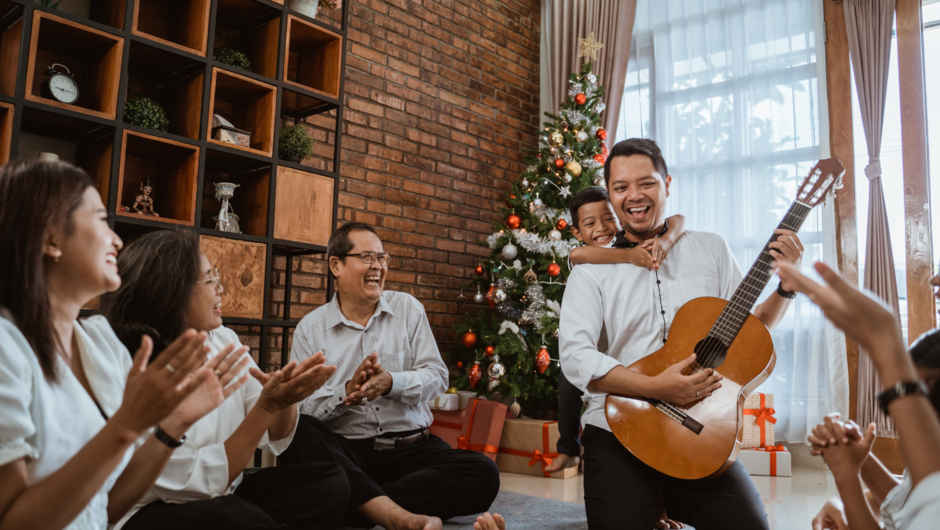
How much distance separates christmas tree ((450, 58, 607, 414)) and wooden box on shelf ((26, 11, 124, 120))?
2340mm

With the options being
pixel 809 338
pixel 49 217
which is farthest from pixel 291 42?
pixel 809 338

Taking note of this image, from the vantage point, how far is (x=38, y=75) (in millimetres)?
2730

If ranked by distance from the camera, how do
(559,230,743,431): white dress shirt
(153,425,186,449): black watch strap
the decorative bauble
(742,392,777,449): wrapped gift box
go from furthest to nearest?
the decorative bauble → (742,392,777,449): wrapped gift box → (559,230,743,431): white dress shirt → (153,425,186,449): black watch strap

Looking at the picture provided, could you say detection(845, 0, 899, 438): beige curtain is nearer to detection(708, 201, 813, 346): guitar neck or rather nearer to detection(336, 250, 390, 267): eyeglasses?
detection(708, 201, 813, 346): guitar neck

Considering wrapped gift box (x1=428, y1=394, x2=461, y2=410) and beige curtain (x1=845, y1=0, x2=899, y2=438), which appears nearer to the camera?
beige curtain (x1=845, y1=0, x2=899, y2=438)

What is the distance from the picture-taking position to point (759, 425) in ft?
12.4

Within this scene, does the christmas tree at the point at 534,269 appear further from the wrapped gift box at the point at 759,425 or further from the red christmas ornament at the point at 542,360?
the wrapped gift box at the point at 759,425

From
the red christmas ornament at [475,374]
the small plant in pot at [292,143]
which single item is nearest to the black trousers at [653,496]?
the red christmas ornament at [475,374]

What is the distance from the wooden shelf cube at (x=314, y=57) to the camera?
3.34m

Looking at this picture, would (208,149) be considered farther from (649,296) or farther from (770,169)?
(770,169)

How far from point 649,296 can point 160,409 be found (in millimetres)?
1471

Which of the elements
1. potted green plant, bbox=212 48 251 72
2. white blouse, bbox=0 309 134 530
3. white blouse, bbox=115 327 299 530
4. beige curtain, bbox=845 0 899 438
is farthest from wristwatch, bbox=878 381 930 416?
beige curtain, bbox=845 0 899 438

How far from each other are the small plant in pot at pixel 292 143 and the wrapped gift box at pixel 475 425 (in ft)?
5.65

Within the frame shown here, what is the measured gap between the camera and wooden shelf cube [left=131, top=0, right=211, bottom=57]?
116 inches
